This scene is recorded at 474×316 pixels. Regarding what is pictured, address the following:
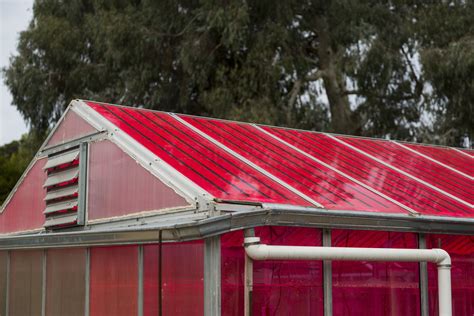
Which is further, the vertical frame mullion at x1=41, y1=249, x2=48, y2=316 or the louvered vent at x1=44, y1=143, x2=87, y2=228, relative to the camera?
the louvered vent at x1=44, y1=143, x2=87, y2=228

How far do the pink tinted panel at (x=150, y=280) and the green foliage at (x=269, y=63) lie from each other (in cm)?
1373

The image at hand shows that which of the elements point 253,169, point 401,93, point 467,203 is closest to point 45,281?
point 253,169

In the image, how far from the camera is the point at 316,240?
707cm

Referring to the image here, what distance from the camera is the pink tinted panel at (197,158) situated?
7121 millimetres

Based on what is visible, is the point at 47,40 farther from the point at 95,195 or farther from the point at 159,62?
the point at 95,195

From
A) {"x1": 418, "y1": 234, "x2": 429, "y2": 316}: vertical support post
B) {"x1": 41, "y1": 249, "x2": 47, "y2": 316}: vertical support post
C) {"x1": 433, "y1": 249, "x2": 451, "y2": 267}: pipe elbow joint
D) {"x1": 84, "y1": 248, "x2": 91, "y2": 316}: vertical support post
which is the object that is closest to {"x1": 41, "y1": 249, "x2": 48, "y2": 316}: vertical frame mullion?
{"x1": 41, "y1": 249, "x2": 47, "y2": 316}: vertical support post

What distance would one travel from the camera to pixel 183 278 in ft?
21.7

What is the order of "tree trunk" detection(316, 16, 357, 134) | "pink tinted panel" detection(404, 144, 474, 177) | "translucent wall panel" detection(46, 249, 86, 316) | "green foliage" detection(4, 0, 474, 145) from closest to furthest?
"translucent wall panel" detection(46, 249, 86, 316) < "pink tinted panel" detection(404, 144, 474, 177) < "green foliage" detection(4, 0, 474, 145) < "tree trunk" detection(316, 16, 357, 134)

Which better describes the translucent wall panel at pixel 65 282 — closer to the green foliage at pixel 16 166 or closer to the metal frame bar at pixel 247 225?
the metal frame bar at pixel 247 225

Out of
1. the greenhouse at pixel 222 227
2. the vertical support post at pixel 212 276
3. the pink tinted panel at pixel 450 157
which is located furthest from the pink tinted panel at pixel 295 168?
the pink tinted panel at pixel 450 157

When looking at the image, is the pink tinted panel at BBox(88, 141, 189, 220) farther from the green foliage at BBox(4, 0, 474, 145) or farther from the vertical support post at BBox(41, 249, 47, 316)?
the green foliage at BBox(4, 0, 474, 145)

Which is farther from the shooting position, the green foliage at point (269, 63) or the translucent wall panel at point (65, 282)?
the green foliage at point (269, 63)

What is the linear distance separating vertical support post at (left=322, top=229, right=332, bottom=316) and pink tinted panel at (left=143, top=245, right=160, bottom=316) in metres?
1.54

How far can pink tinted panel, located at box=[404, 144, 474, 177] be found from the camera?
11.0 meters
